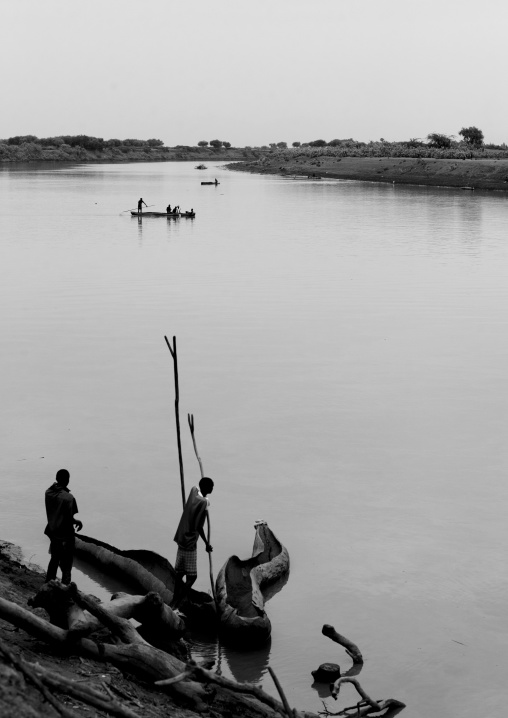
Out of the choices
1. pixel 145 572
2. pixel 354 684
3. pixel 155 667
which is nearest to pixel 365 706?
pixel 354 684

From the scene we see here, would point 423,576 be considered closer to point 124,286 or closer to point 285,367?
point 285,367

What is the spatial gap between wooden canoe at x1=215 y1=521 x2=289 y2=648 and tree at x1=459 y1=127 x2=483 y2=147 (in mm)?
134046

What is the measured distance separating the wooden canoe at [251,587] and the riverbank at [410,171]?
67.6m

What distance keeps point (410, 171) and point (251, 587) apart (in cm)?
8326

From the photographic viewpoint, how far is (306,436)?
1336cm

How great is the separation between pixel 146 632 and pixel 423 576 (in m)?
3.31

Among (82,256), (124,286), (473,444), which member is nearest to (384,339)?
(473,444)

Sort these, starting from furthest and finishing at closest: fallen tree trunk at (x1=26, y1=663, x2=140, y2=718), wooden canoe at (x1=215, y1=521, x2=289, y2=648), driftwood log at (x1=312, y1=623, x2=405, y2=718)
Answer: wooden canoe at (x1=215, y1=521, x2=289, y2=648) → driftwood log at (x1=312, y1=623, x2=405, y2=718) → fallen tree trunk at (x1=26, y1=663, x2=140, y2=718)

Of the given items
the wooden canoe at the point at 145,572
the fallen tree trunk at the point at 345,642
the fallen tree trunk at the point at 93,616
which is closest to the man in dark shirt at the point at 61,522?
the fallen tree trunk at the point at 93,616

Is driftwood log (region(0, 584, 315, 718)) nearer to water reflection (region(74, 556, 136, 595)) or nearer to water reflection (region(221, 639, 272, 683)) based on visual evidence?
water reflection (region(221, 639, 272, 683))

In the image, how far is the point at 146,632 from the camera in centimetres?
716

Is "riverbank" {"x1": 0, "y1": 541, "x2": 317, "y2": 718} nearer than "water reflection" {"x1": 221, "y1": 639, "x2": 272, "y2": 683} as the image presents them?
Yes

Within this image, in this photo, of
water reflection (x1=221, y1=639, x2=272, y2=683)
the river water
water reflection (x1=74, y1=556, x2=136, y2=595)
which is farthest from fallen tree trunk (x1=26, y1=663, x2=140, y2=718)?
water reflection (x1=74, y1=556, x2=136, y2=595)

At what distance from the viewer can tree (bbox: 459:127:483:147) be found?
136 m
